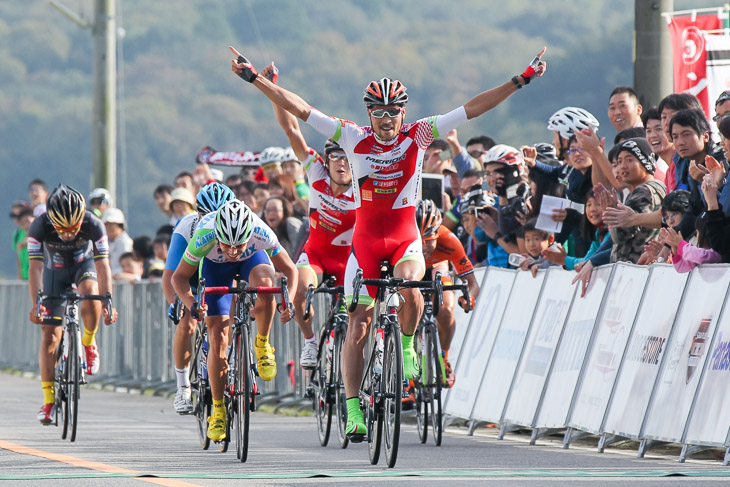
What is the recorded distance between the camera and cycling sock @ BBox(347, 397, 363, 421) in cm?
1049

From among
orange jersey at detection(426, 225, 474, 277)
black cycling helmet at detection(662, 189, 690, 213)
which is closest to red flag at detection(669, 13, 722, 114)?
orange jersey at detection(426, 225, 474, 277)

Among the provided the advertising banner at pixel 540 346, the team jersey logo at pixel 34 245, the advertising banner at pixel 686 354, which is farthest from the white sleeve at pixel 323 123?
the team jersey logo at pixel 34 245

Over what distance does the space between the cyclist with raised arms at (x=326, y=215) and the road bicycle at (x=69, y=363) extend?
169cm

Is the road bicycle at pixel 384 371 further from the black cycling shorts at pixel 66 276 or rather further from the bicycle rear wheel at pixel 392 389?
the black cycling shorts at pixel 66 276

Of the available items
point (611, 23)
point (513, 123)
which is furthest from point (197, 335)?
point (611, 23)

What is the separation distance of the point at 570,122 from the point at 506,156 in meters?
1.05

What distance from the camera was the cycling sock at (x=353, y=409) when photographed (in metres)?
10.5

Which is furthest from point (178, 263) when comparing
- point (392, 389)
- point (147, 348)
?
point (147, 348)

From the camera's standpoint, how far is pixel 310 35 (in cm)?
13362

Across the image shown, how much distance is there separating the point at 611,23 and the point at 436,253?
104014 mm

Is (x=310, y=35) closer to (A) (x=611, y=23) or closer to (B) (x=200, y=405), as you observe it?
(A) (x=611, y=23)

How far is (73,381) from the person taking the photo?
12.6 meters

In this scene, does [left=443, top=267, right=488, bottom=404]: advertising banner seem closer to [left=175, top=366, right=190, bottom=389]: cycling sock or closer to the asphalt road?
the asphalt road

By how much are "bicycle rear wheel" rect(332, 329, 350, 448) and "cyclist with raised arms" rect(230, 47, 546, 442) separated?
1.02m
